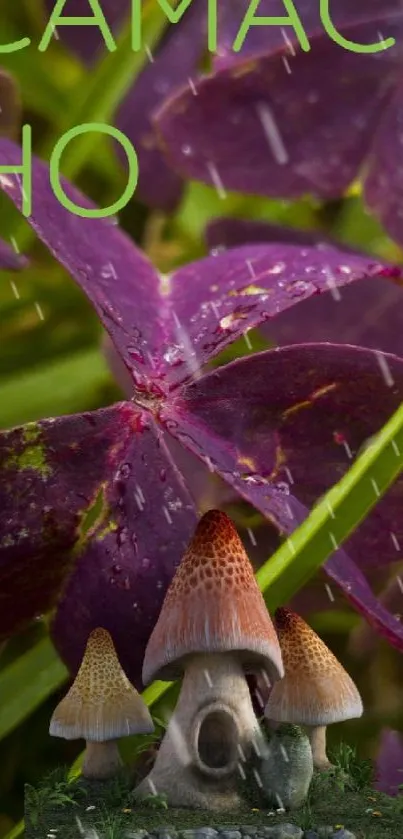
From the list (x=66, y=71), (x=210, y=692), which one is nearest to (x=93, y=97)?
(x=66, y=71)

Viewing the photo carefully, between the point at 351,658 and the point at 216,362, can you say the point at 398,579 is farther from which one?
the point at 216,362

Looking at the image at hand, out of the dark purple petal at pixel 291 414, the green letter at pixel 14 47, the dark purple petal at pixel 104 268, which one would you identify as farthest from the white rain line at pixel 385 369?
the green letter at pixel 14 47

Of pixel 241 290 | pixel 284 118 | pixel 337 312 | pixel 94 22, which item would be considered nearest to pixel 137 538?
pixel 241 290

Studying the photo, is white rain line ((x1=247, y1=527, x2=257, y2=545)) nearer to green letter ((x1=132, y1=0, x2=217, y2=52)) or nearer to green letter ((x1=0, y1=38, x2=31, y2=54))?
green letter ((x1=132, y1=0, x2=217, y2=52))

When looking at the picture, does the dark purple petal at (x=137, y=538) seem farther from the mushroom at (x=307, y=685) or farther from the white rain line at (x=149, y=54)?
the white rain line at (x=149, y=54)

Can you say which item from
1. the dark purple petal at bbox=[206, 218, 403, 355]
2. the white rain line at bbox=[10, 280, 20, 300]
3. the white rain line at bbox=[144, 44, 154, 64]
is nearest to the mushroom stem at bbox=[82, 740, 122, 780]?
the dark purple petal at bbox=[206, 218, 403, 355]
